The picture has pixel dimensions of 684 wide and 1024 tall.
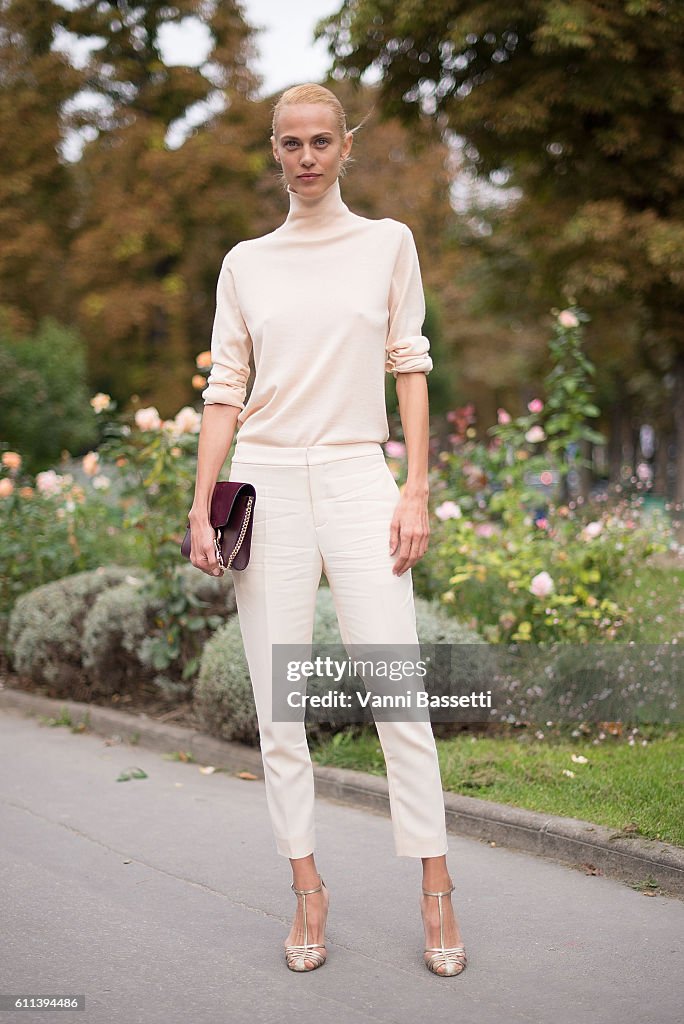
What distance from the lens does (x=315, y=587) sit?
10.9 feet

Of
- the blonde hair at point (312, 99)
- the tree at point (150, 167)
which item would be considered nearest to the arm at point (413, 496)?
the blonde hair at point (312, 99)

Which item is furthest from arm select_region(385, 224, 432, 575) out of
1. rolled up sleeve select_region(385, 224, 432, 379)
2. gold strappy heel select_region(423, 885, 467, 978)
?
gold strappy heel select_region(423, 885, 467, 978)

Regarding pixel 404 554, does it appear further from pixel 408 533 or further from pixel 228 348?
pixel 228 348

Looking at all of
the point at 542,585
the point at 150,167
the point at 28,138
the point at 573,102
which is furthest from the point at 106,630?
the point at 28,138

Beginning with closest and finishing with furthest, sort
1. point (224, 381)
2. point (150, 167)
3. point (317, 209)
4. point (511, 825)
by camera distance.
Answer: point (317, 209) < point (224, 381) < point (511, 825) < point (150, 167)

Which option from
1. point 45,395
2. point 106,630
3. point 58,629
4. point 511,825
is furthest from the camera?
point 45,395

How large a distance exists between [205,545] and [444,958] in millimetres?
1333

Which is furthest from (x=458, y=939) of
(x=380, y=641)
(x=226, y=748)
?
(x=226, y=748)

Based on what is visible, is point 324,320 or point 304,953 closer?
point 324,320

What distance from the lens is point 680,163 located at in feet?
41.9

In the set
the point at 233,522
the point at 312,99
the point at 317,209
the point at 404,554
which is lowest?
the point at 404,554

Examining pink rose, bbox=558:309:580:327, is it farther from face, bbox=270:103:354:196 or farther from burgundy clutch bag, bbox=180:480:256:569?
burgundy clutch bag, bbox=180:480:256:569

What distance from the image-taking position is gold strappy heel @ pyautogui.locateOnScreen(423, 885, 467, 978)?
3236mm

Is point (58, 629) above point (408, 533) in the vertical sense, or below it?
below
